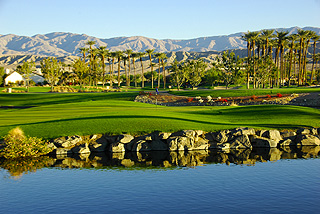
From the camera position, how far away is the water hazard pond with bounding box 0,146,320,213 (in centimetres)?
1502

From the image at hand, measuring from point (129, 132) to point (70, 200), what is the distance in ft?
37.9

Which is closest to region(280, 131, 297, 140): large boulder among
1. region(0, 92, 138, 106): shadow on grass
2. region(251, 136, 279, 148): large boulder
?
region(251, 136, 279, 148): large boulder

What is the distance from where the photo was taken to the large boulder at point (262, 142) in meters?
27.6

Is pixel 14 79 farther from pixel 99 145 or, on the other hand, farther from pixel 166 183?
pixel 166 183

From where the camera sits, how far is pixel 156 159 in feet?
78.9

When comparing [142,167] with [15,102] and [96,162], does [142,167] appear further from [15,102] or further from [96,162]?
[15,102]

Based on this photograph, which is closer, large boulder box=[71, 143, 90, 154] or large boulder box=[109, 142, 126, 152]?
large boulder box=[71, 143, 90, 154]

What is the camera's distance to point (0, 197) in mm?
16562

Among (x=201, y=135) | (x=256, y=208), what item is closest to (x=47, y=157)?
(x=201, y=135)

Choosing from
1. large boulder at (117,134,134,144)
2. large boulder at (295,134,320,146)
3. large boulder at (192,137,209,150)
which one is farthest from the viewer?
large boulder at (295,134,320,146)

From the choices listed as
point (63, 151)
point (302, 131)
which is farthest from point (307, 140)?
point (63, 151)

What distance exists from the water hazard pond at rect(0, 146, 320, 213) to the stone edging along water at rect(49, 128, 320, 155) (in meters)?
0.89

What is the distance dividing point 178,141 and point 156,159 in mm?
3046

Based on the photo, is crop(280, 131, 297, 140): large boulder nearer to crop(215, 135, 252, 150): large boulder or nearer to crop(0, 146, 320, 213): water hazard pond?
crop(0, 146, 320, 213): water hazard pond
